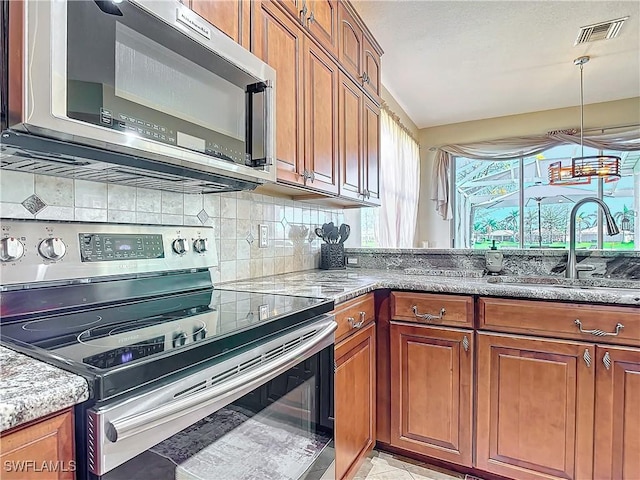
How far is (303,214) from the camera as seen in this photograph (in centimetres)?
228

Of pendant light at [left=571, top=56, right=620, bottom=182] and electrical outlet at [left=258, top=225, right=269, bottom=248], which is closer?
electrical outlet at [left=258, top=225, right=269, bottom=248]

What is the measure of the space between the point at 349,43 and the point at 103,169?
1.60m

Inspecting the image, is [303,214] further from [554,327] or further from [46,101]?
[46,101]

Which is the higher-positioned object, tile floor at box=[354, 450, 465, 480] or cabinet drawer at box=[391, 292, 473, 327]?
cabinet drawer at box=[391, 292, 473, 327]

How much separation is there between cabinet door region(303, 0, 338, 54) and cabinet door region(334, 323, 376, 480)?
140cm

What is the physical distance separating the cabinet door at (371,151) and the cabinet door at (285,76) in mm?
737

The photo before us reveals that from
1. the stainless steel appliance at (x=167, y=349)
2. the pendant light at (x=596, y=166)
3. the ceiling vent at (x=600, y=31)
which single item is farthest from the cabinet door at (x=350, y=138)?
the pendant light at (x=596, y=166)

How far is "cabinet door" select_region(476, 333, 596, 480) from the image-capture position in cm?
144

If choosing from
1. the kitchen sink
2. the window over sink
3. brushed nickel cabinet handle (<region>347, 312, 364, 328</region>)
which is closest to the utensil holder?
brushed nickel cabinet handle (<region>347, 312, 364, 328</region>)

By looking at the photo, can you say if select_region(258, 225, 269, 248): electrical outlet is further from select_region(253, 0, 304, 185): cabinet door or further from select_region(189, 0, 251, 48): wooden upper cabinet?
select_region(189, 0, 251, 48): wooden upper cabinet

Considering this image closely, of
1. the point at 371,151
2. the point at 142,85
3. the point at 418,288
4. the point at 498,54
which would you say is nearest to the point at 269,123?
the point at 142,85

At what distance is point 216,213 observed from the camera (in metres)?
1.61

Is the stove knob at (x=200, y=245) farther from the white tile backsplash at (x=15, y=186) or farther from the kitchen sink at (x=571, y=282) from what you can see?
the kitchen sink at (x=571, y=282)

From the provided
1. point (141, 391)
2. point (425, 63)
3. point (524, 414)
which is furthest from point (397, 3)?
point (141, 391)
